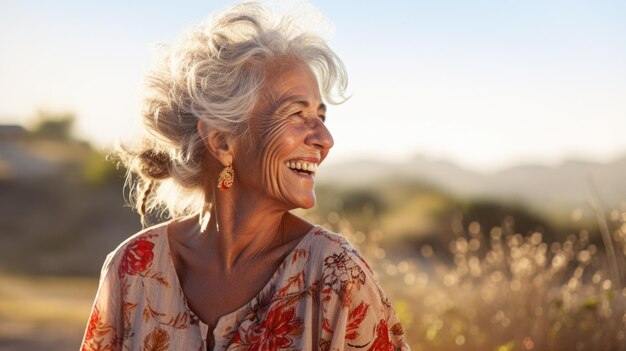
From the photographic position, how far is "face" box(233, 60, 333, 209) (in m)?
2.73

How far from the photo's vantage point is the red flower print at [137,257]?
119 inches

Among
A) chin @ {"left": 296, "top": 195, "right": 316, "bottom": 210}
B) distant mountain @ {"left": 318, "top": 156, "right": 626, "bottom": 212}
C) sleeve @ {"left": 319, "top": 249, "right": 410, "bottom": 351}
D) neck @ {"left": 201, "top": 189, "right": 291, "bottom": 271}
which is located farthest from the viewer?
distant mountain @ {"left": 318, "top": 156, "right": 626, "bottom": 212}

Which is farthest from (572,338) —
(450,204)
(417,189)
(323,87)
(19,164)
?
(19,164)

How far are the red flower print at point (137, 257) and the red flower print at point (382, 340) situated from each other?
880mm

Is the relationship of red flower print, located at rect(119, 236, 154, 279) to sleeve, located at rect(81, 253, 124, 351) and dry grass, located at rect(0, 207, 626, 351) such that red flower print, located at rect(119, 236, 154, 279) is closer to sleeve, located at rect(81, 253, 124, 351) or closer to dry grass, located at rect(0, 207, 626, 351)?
sleeve, located at rect(81, 253, 124, 351)

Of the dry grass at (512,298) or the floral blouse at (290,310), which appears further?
the dry grass at (512,298)

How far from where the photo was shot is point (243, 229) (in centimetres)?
286

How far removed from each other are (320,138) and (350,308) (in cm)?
54

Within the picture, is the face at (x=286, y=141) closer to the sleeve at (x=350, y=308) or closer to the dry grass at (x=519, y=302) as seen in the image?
the sleeve at (x=350, y=308)

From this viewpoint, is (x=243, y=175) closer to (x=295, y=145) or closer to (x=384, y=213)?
(x=295, y=145)

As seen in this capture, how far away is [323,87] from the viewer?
2.94m

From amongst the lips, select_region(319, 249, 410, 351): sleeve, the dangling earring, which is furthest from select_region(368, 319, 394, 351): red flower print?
the dangling earring

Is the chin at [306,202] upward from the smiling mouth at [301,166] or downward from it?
downward

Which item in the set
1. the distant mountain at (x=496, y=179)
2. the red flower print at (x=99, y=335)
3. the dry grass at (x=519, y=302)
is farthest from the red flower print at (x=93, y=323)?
the distant mountain at (x=496, y=179)
